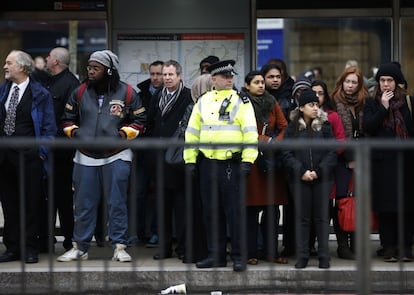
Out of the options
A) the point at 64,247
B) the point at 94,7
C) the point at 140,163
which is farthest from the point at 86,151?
the point at 94,7

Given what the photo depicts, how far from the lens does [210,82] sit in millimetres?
9344

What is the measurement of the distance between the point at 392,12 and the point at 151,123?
3173mm

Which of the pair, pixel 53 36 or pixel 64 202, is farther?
pixel 53 36

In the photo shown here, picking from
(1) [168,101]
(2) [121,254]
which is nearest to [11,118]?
(1) [168,101]

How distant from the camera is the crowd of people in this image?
21.9 feet

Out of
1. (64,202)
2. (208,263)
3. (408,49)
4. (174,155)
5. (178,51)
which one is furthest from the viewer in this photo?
(408,49)

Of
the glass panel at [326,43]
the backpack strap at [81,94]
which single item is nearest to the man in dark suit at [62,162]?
the backpack strap at [81,94]

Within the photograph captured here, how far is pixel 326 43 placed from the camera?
13.2 metres

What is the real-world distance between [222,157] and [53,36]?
537 cm

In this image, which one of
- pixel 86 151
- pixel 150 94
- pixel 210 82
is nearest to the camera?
pixel 86 151

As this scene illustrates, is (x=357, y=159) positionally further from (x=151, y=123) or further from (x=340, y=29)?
(x=340, y=29)

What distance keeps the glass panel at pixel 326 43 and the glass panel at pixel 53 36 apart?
183 centimetres

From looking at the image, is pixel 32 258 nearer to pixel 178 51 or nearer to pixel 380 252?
pixel 380 252

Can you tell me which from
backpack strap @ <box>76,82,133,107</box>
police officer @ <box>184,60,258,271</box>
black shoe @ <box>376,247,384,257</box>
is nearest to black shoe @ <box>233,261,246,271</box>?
police officer @ <box>184,60,258,271</box>
